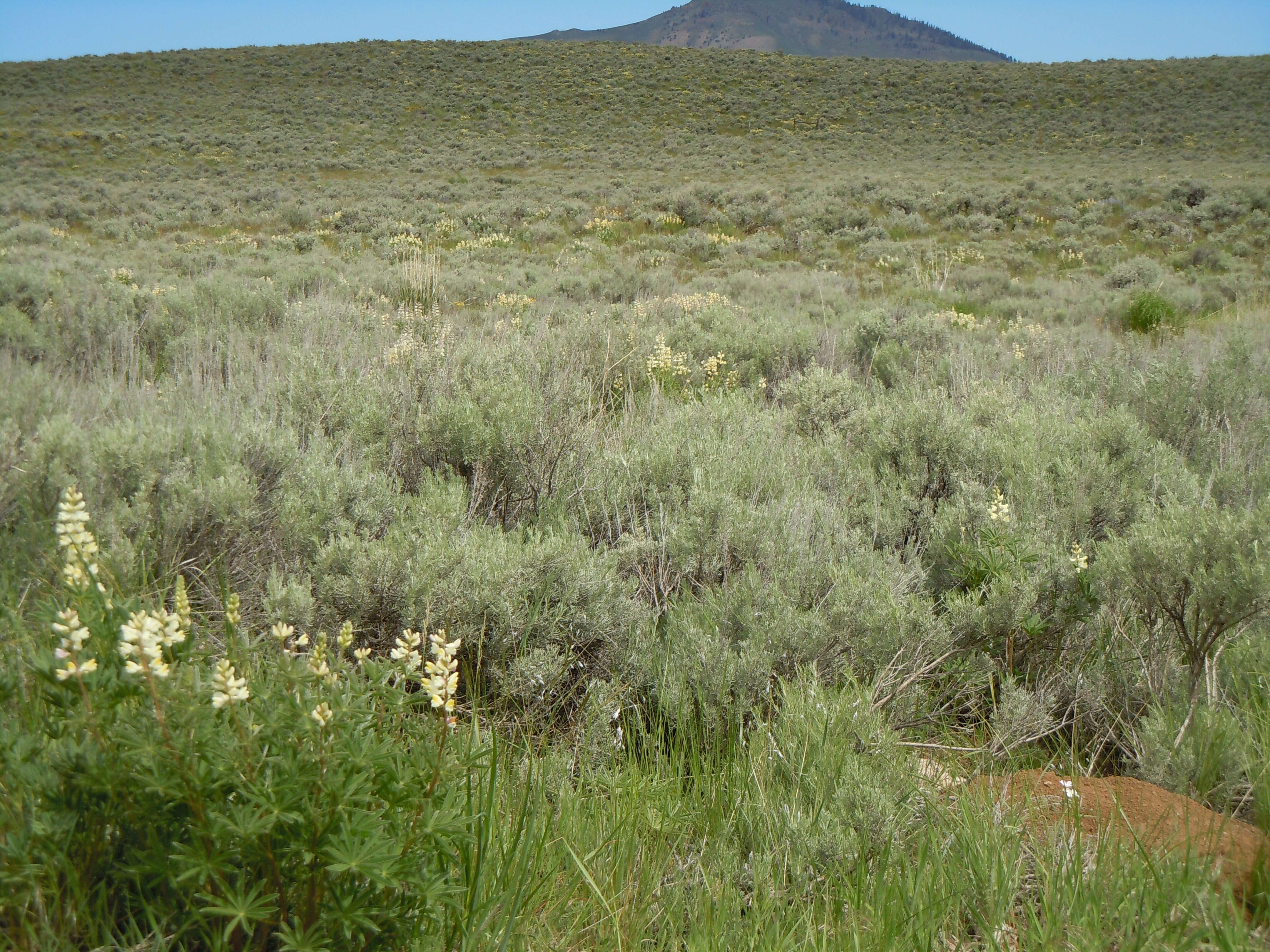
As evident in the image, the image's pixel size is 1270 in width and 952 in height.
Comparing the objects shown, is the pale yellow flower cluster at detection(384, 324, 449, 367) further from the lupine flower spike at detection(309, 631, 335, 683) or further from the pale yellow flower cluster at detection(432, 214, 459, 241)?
the pale yellow flower cluster at detection(432, 214, 459, 241)

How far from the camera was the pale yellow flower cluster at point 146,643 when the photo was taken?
97cm

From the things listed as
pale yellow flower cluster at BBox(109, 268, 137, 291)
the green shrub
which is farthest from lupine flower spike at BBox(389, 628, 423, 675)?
the green shrub

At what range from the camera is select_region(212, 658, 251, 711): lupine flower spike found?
1010 mm

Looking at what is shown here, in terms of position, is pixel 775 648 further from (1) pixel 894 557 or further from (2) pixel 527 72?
(2) pixel 527 72

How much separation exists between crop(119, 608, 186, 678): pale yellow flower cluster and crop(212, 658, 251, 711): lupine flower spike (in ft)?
0.21

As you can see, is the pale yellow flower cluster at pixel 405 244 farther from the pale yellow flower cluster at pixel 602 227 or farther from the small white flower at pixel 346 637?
the small white flower at pixel 346 637

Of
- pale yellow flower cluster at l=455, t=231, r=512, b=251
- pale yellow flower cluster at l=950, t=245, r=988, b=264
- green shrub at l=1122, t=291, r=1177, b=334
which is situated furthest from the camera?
pale yellow flower cluster at l=455, t=231, r=512, b=251

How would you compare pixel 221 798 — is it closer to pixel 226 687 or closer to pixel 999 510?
pixel 226 687

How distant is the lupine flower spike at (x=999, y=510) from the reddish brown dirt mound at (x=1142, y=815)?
1079 millimetres

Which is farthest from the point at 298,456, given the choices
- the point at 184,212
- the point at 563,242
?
the point at 184,212

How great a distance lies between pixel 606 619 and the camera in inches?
95.3

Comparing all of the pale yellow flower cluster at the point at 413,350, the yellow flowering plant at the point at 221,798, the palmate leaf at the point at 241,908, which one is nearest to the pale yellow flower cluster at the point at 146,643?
the yellow flowering plant at the point at 221,798

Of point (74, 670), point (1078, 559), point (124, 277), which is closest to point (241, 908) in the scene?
point (74, 670)

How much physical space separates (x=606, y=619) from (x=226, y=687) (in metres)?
1.50
